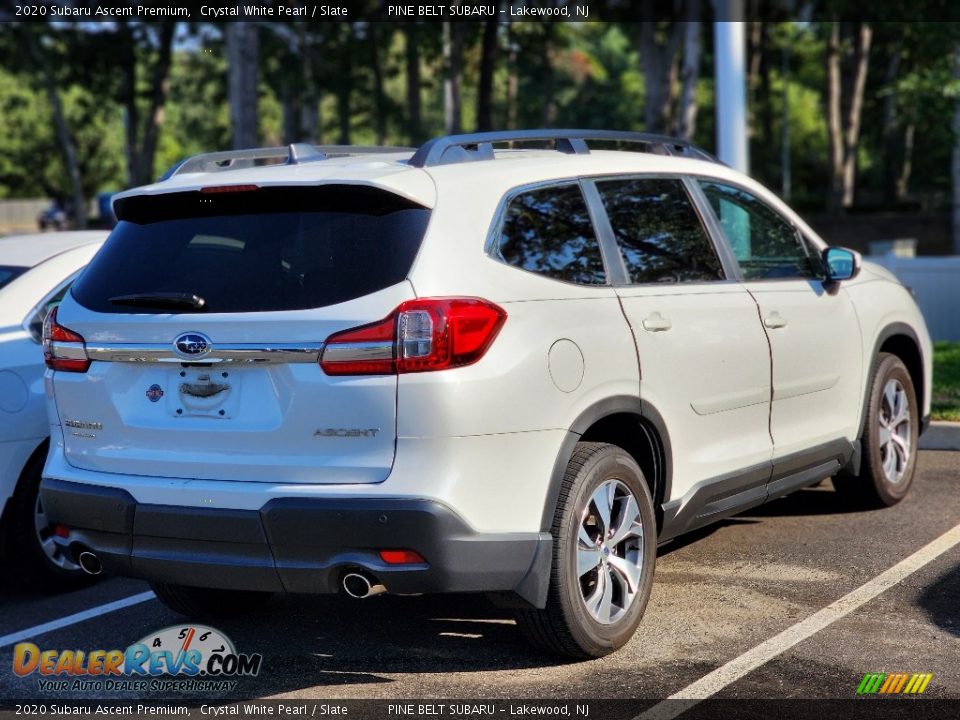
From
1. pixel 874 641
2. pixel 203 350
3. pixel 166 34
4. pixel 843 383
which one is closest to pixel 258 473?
pixel 203 350

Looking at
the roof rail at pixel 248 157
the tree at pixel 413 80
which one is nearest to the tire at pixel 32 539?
the roof rail at pixel 248 157

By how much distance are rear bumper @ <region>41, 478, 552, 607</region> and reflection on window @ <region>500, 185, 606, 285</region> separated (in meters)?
0.96

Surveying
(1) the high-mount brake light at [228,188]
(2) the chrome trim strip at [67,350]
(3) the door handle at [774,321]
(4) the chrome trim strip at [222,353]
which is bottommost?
(3) the door handle at [774,321]

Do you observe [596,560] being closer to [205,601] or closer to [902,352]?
[205,601]

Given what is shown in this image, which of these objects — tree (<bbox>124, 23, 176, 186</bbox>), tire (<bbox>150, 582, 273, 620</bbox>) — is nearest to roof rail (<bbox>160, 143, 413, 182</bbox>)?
tire (<bbox>150, 582, 273, 620</bbox>)

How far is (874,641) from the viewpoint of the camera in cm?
509

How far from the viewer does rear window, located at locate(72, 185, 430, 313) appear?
4531 mm

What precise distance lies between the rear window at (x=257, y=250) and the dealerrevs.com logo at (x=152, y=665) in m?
1.37

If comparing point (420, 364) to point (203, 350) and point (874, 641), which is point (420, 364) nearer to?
point (203, 350)

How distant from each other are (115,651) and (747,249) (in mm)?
3203

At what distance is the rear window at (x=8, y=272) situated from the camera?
21.8ft

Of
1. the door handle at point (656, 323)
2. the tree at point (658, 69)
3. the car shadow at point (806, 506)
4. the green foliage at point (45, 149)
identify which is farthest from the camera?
the green foliage at point (45, 149)

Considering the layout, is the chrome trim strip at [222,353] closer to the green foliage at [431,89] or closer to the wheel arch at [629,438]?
the wheel arch at [629,438]

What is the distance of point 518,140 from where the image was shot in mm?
5355
